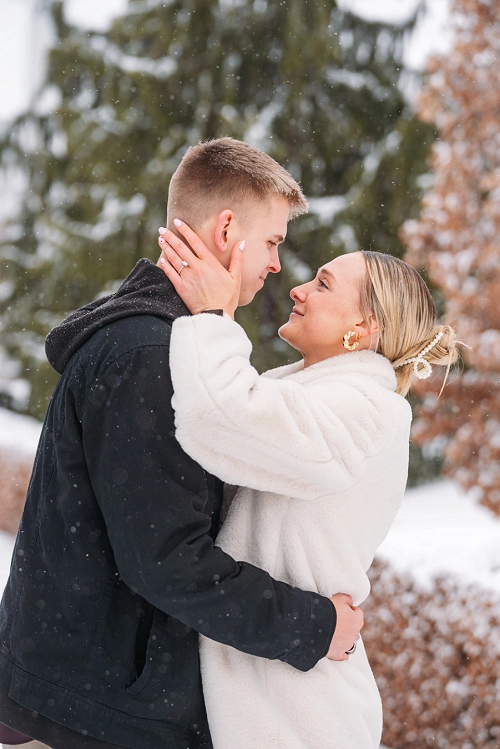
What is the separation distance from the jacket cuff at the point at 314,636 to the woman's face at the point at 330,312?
639mm

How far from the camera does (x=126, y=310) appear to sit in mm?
1446

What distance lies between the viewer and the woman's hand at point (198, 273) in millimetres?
1496

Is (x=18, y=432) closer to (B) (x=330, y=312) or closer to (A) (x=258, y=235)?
(B) (x=330, y=312)

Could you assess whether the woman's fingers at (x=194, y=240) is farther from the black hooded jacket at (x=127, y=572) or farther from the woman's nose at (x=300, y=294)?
the woman's nose at (x=300, y=294)

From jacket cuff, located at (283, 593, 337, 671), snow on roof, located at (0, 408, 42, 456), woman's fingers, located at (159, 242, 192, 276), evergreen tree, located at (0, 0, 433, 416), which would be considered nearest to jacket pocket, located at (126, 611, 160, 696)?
→ jacket cuff, located at (283, 593, 337, 671)

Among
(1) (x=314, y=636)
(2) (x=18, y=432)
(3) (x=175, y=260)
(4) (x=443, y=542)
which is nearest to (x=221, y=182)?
(3) (x=175, y=260)

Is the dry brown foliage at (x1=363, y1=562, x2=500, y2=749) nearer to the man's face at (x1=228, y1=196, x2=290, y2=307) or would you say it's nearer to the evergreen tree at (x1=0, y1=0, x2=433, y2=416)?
the man's face at (x1=228, y1=196, x2=290, y2=307)

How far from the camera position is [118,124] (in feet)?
25.2

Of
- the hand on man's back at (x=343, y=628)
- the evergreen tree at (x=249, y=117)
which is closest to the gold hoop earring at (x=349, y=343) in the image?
the hand on man's back at (x=343, y=628)

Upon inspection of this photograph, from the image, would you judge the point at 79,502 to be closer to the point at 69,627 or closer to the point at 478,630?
the point at 69,627

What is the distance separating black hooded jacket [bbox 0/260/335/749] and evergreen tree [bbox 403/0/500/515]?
4451 millimetres

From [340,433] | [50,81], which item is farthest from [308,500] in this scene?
[50,81]

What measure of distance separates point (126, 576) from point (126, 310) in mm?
495

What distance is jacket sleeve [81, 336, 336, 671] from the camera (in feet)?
4.35
